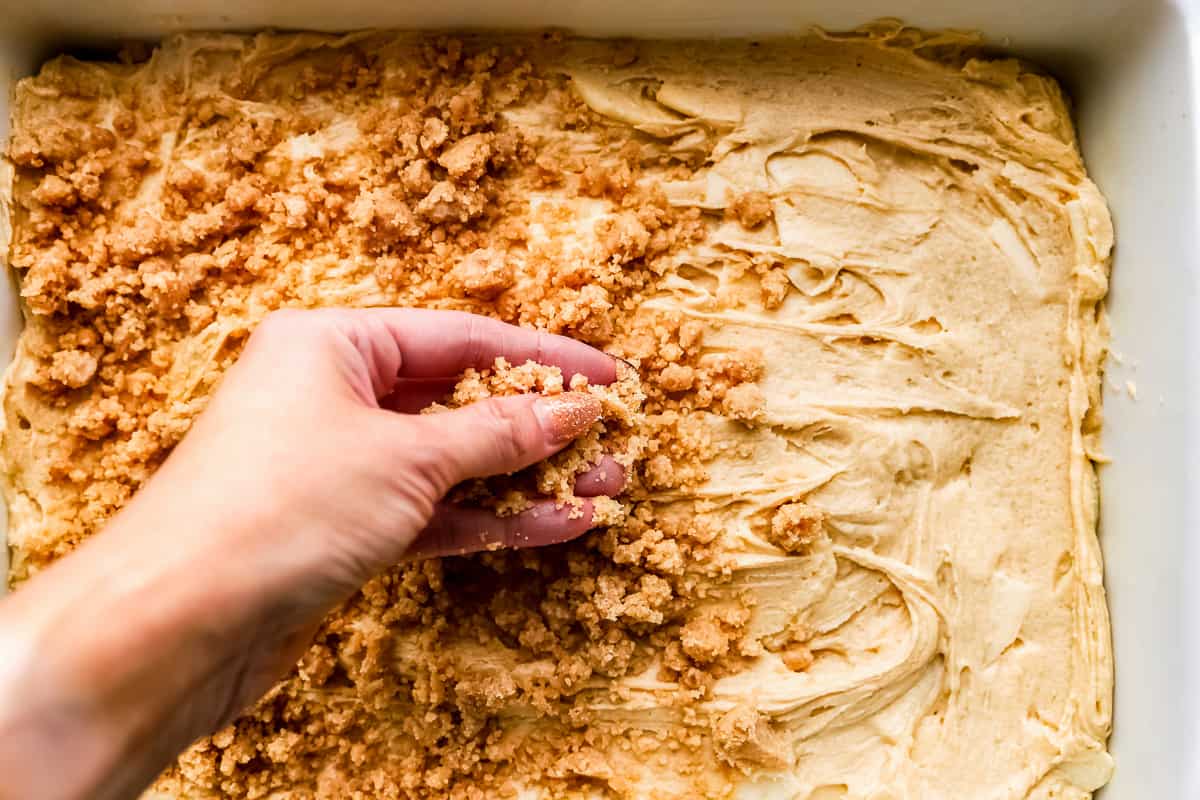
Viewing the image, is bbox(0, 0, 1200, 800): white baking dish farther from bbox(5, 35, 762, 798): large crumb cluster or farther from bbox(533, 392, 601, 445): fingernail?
bbox(533, 392, 601, 445): fingernail

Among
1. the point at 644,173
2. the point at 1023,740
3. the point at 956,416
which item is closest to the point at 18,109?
the point at 644,173

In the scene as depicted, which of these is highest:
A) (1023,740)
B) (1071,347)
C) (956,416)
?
(1071,347)

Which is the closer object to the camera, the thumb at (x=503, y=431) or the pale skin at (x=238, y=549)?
the pale skin at (x=238, y=549)

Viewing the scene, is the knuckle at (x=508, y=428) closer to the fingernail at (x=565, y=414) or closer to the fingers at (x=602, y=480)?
the fingernail at (x=565, y=414)

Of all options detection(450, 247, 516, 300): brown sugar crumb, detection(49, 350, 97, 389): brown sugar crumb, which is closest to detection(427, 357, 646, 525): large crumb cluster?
detection(450, 247, 516, 300): brown sugar crumb

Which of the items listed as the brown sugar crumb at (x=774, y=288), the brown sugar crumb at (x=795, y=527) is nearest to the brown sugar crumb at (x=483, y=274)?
the brown sugar crumb at (x=774, y=288)

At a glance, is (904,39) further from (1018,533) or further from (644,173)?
(1018,533)

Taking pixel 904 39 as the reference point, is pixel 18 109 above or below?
below
